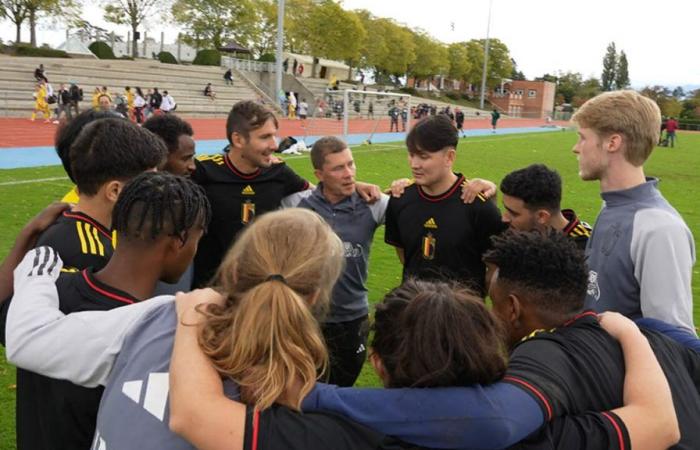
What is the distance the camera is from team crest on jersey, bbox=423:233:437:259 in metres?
3.91

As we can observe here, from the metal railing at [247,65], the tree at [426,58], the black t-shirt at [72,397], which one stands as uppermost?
the tree at [426,58]

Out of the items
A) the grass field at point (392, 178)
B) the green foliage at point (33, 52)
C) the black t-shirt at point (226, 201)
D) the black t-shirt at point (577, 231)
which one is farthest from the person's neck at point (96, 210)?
the green foliage at point (33, 52)

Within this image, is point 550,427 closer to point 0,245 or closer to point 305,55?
point 0,245

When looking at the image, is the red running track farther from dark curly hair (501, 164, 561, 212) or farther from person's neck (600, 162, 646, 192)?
person's neck (600, 162, 646, 192)

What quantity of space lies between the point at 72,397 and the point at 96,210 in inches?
37.2

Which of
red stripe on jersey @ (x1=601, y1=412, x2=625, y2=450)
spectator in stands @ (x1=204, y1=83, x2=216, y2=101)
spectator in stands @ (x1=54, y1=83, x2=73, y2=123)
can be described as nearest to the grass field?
red stripe on jersey @ (x1=601, y1=412, x2=625, y2=450)

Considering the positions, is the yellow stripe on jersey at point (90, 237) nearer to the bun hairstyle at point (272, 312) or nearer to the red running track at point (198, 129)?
the bun hairstyle at point (272, 312)

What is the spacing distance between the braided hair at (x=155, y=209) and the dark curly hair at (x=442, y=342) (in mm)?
809

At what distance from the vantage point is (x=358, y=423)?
160 cm

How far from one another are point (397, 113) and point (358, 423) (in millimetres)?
37072

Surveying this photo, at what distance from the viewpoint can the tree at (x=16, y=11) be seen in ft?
158

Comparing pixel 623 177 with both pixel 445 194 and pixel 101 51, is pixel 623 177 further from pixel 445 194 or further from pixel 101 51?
pixel 101 51

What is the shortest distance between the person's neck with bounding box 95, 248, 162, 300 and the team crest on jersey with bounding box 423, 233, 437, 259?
214 centimetres

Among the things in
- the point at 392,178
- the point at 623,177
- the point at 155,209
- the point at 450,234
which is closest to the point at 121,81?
the point at 392,178
